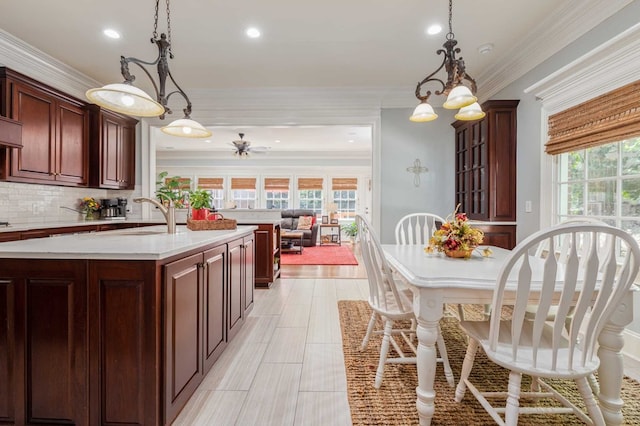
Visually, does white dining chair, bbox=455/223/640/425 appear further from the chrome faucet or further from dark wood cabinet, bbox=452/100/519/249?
dark wood cabinet, bbox=452/100/519/249

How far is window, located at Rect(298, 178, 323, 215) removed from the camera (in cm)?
941

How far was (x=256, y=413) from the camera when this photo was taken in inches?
62.9

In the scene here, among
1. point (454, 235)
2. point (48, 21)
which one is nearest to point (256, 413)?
point (454, 235)

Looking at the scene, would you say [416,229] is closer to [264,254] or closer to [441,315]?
[441,315]

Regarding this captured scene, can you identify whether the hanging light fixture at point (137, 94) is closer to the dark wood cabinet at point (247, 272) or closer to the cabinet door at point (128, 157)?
the dark wood cabinet at point (247, 272)

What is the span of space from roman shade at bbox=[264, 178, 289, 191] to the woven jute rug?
7325 millimetres

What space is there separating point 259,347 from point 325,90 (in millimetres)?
3477

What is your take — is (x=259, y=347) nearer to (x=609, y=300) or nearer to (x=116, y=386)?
(x=116, y=386)

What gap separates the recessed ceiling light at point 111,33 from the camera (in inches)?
118

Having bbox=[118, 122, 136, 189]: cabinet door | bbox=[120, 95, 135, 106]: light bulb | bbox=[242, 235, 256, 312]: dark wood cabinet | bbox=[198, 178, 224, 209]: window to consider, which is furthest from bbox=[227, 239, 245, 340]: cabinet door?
bbox=[198, 178, 224, 209]: window

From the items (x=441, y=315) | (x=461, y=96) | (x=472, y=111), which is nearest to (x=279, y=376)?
(x=441, y=315)

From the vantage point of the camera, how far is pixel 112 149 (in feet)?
14.1

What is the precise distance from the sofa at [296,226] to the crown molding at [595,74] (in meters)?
5.70

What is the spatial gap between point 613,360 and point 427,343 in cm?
74
